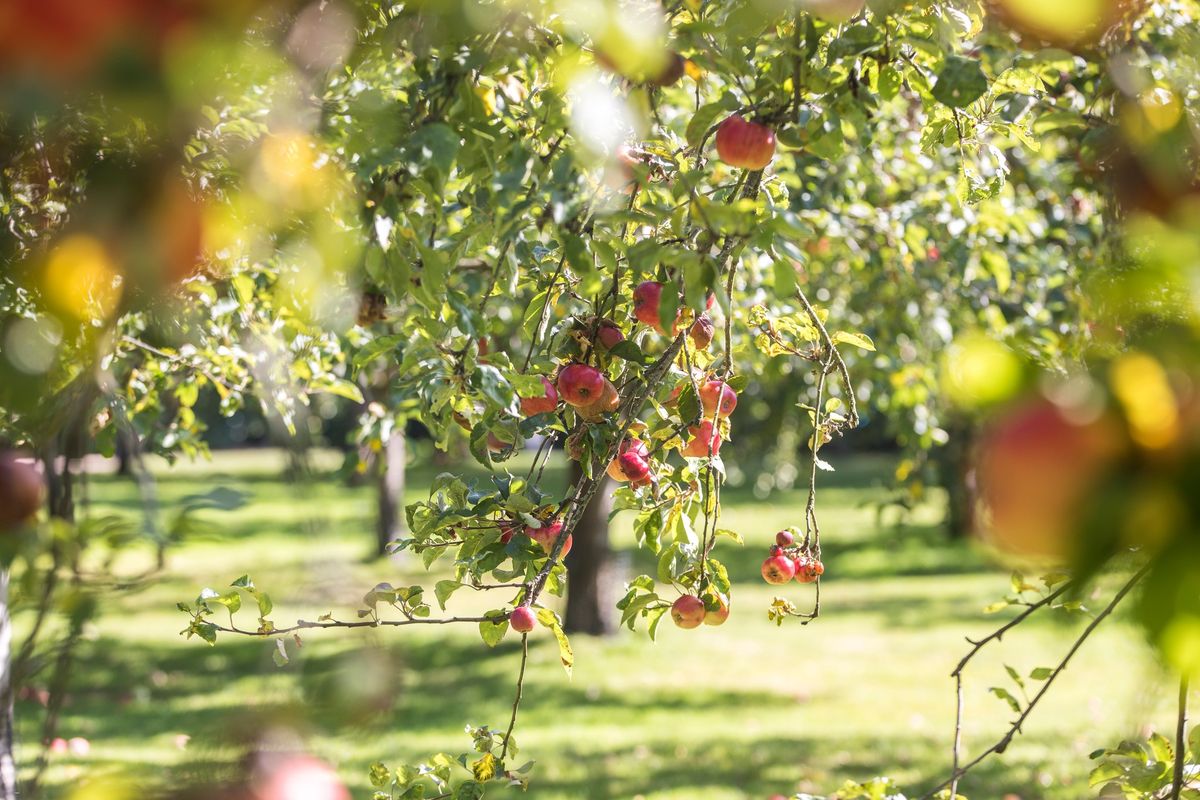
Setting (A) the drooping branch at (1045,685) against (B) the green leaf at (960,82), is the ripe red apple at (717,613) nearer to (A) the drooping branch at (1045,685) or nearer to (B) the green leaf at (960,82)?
(A) the drooping branch at (1045,685)

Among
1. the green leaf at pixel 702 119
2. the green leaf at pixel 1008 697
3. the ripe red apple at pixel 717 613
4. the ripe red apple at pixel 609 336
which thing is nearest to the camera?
the green leaf at pixel 702 119

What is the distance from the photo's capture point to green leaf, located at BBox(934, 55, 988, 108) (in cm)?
129

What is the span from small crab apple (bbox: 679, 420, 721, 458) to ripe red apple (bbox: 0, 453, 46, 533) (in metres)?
1.12

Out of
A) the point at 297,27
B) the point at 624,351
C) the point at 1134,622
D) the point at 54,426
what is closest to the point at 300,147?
the point at 297,27

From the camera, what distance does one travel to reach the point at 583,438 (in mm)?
1798

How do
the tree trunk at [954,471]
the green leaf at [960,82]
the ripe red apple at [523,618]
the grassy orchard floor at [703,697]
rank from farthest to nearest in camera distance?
the tree trunk at [954,471]
the grassy orchard floor at [703,697]
the ripe red apple at [523,618]
the green leaf at [960,82]

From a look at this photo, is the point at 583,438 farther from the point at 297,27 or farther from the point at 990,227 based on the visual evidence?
the point at 990,227

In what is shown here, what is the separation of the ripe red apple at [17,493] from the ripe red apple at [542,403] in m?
0.90

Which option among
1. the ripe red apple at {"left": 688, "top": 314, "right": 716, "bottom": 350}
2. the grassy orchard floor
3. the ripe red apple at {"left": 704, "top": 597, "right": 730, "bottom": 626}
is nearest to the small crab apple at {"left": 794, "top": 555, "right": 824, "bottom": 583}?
the ripe red apple at {"left": 704, "top": 597, "right": 730, "bottom": 626}

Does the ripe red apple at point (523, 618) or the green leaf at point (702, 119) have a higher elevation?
the green leaf at point (702, 119)

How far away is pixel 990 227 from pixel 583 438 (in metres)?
2.25

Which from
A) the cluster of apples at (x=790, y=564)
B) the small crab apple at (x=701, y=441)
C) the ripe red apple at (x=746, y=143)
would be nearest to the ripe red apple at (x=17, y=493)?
the ripe red apple at (x=746, y=143)

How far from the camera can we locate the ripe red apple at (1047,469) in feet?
1.98

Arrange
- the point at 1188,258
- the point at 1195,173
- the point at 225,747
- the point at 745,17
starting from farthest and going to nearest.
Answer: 1. the point at 1195,173
2. the point at 745,17
3. the point at 225,747
4. the point at 1188,258
